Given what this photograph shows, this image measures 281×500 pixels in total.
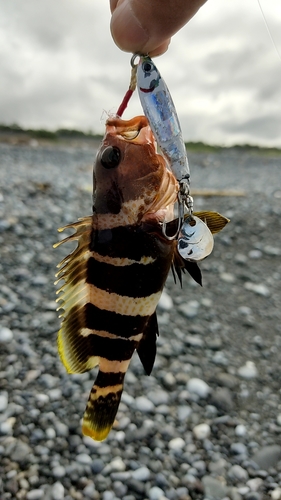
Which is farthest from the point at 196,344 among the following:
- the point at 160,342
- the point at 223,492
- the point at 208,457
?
the point at 223,492

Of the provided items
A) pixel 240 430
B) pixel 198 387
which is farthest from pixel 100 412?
pixel 198 387

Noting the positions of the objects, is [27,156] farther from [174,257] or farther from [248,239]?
[174,257]

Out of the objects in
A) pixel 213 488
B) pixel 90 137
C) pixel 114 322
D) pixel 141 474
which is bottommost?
pixel 90 137

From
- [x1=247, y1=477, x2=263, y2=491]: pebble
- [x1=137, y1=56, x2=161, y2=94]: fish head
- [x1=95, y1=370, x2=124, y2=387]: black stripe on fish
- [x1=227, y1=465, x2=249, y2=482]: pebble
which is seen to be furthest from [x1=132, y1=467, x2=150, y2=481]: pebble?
[x1=137, y1=56, x2=161, y2=94]: fish head

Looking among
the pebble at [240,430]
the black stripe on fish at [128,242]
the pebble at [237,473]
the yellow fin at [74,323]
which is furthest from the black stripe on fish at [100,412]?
the pebble at [240,430]

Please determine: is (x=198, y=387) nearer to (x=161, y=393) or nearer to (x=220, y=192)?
(x=161, y=393)

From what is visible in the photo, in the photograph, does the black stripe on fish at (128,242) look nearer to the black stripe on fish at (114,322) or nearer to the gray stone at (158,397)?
the black stripe on fish at (114,322)
